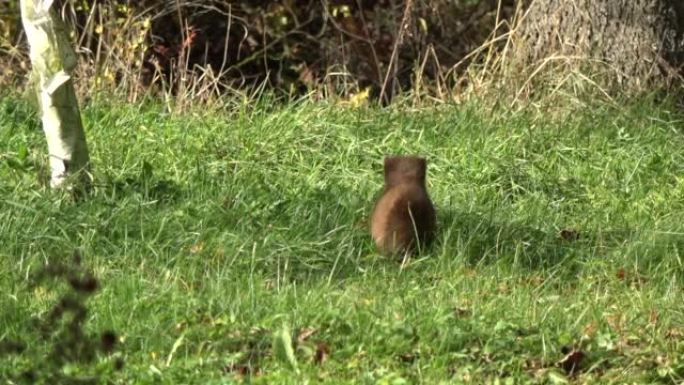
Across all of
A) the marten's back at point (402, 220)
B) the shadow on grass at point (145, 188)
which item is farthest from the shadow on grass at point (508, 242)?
the shadow on grass at point (145, 188)

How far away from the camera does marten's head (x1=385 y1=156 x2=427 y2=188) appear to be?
6449mm

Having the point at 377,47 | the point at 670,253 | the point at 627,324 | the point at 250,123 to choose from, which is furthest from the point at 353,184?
the point at 377,47

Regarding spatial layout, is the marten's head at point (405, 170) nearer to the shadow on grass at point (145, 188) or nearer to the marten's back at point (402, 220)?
the marten's back at point (402, 220)

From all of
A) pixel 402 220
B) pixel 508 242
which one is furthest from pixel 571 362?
pixel 508 242

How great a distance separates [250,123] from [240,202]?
155 centimetres

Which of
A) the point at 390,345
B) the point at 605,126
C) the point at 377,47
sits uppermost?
the point at 390,345

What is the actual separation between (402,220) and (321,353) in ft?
3.98

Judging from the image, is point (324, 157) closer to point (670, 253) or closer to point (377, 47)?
point (670, 253)

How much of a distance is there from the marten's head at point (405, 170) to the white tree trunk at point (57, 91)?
1445mm

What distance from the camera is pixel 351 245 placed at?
6418 mm

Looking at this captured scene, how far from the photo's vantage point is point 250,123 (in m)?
8.30

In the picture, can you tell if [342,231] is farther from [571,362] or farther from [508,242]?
[571,362]

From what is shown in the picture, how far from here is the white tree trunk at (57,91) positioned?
6652 mm

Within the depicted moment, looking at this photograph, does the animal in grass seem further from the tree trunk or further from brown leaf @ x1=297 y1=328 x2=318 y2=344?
the tree trunk
